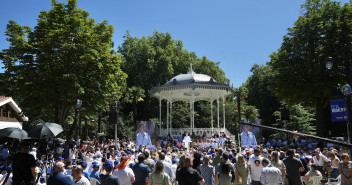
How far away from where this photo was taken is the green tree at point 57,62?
1902cm

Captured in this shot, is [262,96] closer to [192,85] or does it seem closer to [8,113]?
[192,85]

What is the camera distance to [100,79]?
2094cm

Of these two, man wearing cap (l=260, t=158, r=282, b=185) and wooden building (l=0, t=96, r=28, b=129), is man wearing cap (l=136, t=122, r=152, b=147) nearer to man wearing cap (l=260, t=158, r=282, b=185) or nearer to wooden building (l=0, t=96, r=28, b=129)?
man wearing cap (l=260, t=158, r=282, b=185)

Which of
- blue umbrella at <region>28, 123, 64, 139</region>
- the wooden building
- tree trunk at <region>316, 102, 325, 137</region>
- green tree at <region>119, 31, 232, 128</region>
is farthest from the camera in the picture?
green tree at <region>119, 31, 232, 128</region>

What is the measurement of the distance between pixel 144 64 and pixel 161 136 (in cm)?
2062

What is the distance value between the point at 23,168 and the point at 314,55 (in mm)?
26124

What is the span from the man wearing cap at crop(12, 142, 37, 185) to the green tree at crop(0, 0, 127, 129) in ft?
41.7

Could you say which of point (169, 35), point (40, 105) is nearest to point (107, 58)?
point (40, 105)

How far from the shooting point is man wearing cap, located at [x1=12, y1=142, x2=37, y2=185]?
6.42 meters

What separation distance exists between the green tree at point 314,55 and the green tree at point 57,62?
17063mm

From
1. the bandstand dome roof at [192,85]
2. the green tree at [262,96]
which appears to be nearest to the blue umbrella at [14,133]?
the bandstand dome roof at [192,85]

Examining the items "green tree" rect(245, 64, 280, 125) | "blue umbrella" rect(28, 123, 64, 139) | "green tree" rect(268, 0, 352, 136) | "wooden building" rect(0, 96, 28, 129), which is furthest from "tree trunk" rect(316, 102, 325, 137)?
"wooden building" rect(0, 96, 28, 129)

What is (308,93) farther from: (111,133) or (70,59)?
(111,133)

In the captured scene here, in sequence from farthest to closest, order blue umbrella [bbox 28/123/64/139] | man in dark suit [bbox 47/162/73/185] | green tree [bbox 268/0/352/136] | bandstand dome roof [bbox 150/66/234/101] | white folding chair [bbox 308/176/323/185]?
bandstand dome roof [bbox 150/66/234/101] → green tree [bbox 268/0/352/136] → blue umbrella [bbox 28/123/64/139] → white folding chair [bbox 308/176/323/185] → man in dark suit [bbox 47/162/73/185]
